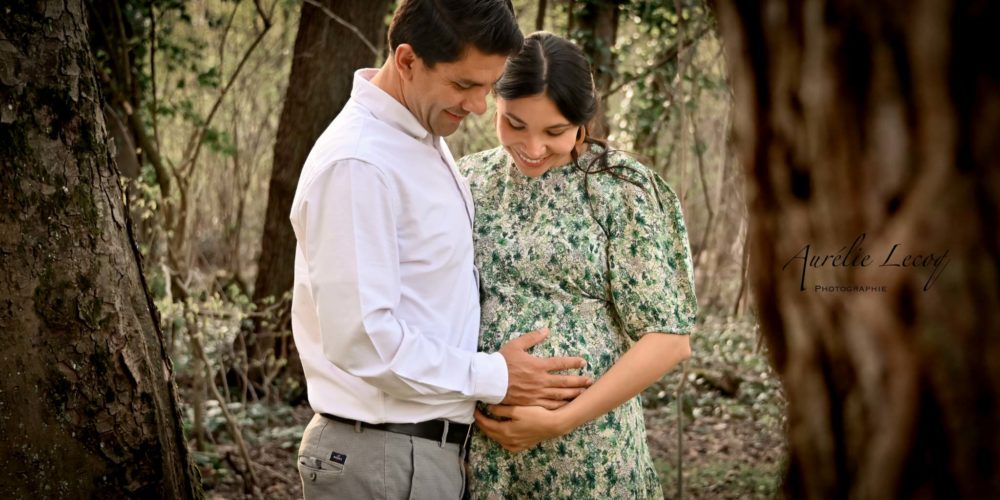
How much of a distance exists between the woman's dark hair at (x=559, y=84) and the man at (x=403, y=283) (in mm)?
148

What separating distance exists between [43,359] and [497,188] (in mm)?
1238

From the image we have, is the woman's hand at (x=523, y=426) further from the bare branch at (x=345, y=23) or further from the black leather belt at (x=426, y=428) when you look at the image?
the bare branch at (x=345, y=23)

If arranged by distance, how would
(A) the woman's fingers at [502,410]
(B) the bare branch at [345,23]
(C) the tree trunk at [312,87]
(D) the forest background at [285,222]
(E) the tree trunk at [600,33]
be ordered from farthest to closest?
(E) the tree trunk at [600,33] → (C) the tree trunk at [312,87] → (B) the bare branch at [345,23] → (D) the forest background at [285,222] → (A) the woman's fingers at [502,410]

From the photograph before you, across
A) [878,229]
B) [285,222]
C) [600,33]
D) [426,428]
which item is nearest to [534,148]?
[426,428]

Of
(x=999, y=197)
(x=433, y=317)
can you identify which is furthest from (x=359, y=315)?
(x=999, y=197)

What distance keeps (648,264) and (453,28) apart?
0.79 m

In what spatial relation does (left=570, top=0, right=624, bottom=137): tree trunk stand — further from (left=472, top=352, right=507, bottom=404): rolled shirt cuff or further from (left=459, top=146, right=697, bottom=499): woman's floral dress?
(left=472, top=352, right=507, bottom=404): rolled shirt cuff

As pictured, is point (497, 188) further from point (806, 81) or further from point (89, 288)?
point (806, 81)

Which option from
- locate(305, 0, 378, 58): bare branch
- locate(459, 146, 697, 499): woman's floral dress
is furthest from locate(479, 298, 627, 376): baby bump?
locate(305, 0, 378, 58): bare branch

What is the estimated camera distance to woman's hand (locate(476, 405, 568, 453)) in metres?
2.29

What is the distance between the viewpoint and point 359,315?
2.02m

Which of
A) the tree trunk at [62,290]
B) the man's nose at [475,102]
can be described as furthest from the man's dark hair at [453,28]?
the tree trunk at [62,290]

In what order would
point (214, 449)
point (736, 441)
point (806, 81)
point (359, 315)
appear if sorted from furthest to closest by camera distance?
point (736, 441)
point (214, 449)
point (359, 315)
point (806, 81)

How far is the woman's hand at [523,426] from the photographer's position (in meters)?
2.29
